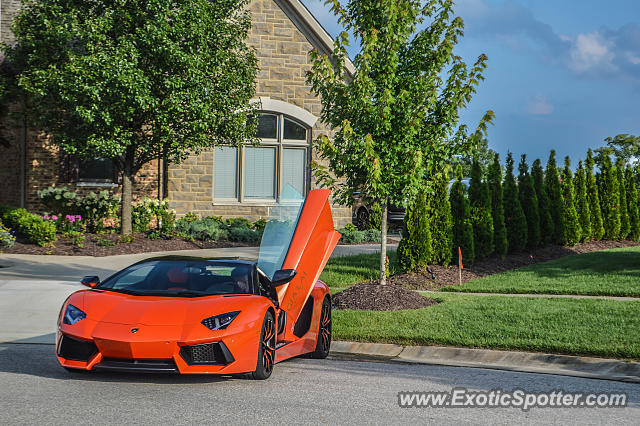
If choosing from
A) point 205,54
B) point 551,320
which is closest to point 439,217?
point 551,320

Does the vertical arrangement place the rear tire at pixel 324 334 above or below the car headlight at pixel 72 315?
below

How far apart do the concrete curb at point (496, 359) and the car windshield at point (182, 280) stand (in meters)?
2.20

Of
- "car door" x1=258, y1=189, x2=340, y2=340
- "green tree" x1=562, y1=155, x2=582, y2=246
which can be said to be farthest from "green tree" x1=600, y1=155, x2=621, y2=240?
"car door" x1=258, y1=189, x2=340, y2=340

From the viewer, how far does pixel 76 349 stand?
6.16 meters

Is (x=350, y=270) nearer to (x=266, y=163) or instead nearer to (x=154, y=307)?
(x=266, y=163)

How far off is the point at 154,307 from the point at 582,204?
18887mm

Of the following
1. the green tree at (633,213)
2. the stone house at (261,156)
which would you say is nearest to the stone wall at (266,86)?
the stone house at (261,156)

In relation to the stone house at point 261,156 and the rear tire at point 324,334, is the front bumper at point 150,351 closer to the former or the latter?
the rear tire at point 324,334

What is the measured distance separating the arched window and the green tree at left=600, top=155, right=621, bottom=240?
34.4ft

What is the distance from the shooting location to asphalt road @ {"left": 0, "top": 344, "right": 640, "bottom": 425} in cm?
528

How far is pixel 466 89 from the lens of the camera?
12.3 meters

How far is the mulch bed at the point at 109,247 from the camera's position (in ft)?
58.0

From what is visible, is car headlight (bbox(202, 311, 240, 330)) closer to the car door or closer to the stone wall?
the car door

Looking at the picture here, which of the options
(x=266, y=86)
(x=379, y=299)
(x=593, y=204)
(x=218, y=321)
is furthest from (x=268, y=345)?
(x=593, y=204)
